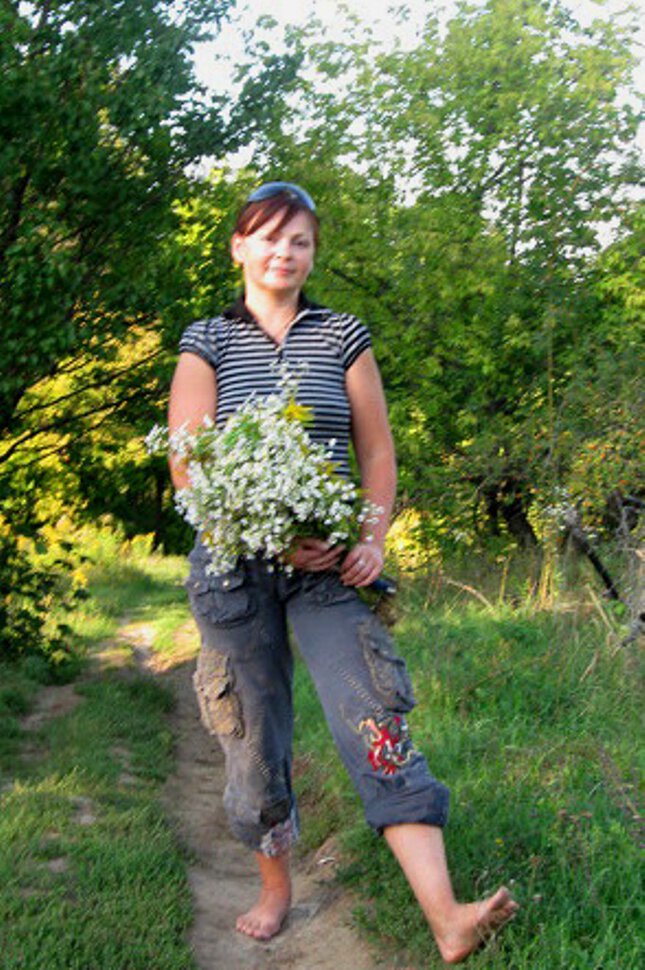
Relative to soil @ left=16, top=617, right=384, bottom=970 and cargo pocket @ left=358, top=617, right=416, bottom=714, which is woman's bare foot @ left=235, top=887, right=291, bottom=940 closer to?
soil @ left=16, top=617, right=384, bottom=970

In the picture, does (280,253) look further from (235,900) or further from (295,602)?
(235,900)

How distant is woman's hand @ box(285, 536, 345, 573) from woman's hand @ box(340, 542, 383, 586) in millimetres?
34

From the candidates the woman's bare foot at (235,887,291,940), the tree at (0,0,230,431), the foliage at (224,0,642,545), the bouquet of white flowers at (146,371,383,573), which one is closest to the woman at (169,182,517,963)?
the bouquet of white flowers at (146,371,383,573)

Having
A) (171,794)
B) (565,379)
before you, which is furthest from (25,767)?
(565,379)

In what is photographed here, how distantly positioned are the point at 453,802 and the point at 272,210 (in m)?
2.13

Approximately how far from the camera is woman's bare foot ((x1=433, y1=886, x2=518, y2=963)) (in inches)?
113

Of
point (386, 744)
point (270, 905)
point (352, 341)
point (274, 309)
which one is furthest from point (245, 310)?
point (270, 905)

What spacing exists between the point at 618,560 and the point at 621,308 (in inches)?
183

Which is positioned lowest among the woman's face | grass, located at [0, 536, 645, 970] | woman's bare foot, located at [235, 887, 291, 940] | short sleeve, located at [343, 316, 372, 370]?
woman's bare foot, located at [235, 887, 291, 940]

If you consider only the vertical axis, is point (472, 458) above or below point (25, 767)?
above

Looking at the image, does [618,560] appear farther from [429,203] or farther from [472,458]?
[429,203]

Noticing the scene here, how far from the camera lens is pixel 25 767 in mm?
5363

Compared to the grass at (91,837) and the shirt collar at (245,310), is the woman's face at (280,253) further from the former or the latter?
the grass at (91,837)

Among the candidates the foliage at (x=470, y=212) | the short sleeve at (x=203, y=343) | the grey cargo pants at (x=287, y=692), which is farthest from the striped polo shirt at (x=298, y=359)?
the foliage at (x=470, y=212)
